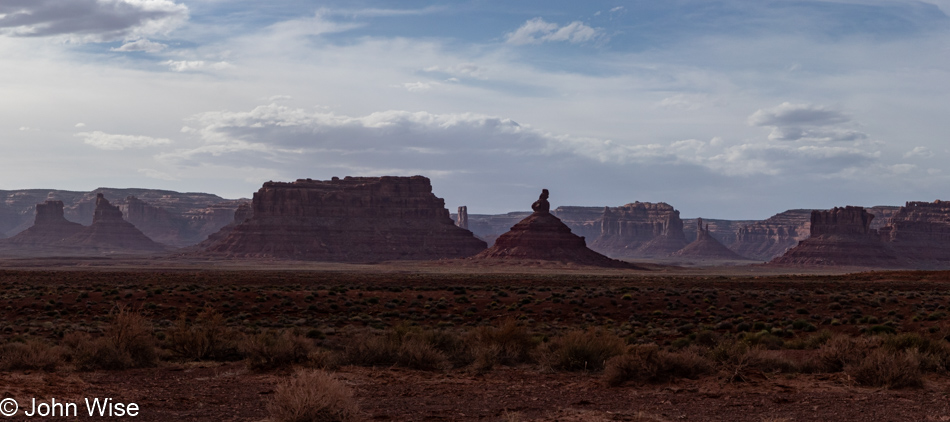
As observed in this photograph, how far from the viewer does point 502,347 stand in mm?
20000

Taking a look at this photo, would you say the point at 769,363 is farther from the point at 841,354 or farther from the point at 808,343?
the point at 808,343

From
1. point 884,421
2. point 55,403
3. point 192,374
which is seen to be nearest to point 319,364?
point 192,374

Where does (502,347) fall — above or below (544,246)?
below

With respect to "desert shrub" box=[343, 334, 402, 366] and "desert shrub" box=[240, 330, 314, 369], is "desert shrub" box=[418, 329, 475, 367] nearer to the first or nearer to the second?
"desert shrub" box=[343, 334, 402, 366]

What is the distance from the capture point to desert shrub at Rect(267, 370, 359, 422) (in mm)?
11318

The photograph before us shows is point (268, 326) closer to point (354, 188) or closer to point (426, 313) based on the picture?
point (426, 313)

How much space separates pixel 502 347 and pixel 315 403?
359 inches

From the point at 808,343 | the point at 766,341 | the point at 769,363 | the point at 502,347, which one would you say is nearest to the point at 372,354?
the point at 502,347

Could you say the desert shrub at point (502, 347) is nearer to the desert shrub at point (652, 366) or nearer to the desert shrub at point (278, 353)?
the desert shrub at point (652, 366)

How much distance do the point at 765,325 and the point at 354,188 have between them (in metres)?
174

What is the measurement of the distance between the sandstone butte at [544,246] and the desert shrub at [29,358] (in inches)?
4975

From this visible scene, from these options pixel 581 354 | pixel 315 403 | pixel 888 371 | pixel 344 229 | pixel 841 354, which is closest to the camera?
pixel 315 403

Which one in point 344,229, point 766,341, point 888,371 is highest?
point 344,229

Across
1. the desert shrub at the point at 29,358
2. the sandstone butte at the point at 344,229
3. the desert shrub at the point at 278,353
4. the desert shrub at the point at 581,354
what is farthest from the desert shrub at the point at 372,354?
the sandstone butte at the point at 344,229
